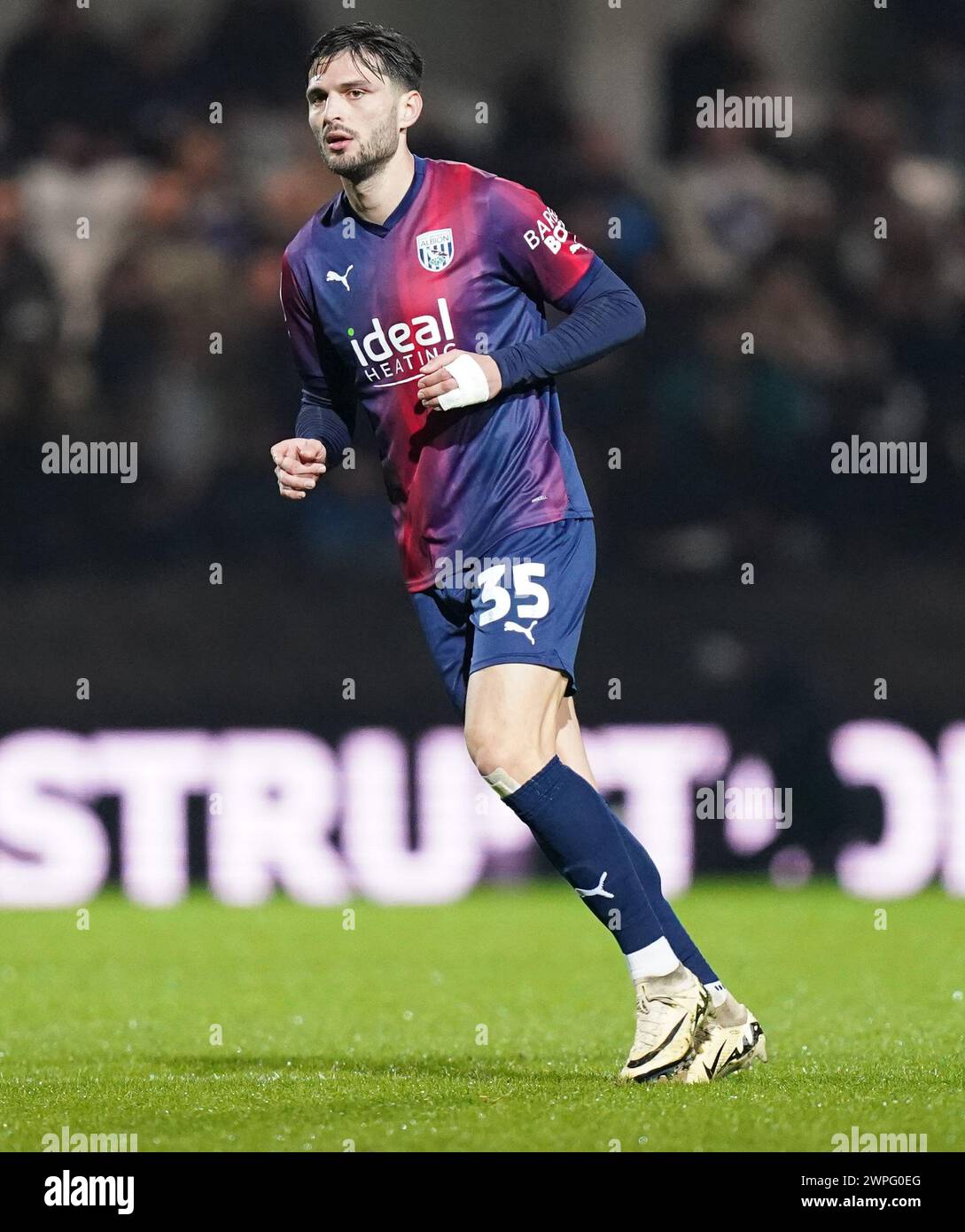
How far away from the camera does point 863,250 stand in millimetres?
9992

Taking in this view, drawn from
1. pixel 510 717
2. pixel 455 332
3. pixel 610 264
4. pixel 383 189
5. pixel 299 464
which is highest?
pixel 610 264

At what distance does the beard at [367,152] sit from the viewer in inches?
177

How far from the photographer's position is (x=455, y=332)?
179 inches

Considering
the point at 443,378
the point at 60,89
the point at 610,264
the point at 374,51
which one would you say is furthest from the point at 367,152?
the point at 60,89

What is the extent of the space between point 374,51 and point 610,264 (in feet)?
17.7

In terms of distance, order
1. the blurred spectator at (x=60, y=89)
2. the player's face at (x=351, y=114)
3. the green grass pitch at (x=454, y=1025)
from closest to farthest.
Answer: the green grass pitch at (x=454, y=1025), the player's face at (x=351, y=114), the blurred spectator at (x=60, y=89)

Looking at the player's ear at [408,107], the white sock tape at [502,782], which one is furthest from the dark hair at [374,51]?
the white sock tape at [502,782]

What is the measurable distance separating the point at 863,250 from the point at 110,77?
153 inches

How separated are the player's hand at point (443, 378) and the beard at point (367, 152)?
524 mm

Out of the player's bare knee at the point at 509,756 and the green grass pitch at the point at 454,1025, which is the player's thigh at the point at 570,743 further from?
the green grass pitch at the point at 454,1025

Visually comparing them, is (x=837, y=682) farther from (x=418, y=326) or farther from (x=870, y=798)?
(x=418, y=326)

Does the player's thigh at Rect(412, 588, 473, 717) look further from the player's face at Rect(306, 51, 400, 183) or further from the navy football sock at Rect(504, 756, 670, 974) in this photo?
the player's face at Rect(306, 51, 400, 183)

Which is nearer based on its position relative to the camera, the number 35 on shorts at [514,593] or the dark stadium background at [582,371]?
the number 35 on shorts at [514,593]

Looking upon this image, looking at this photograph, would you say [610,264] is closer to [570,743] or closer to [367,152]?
[367,152]
